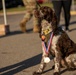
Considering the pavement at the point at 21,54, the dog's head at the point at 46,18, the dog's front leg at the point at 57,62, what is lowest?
the pavement at the point at 21,54

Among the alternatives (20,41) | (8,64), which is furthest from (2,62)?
(20,41)

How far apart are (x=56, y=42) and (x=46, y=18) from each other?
1.87ft

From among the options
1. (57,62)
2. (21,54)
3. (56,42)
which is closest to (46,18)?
(56,42)

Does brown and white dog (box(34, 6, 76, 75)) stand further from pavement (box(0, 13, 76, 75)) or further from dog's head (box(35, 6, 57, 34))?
Answer: pavement (box(0, 13, 76, 75))

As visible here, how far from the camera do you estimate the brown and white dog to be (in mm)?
6273

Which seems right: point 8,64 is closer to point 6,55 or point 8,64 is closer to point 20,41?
point 6,55

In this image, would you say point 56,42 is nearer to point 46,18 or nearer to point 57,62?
point 57,62

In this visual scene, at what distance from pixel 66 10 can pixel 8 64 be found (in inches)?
208

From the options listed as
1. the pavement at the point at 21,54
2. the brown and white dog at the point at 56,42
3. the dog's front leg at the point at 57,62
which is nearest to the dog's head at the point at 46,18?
the brown and white dog at the point at 56,42

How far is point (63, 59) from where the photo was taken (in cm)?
686

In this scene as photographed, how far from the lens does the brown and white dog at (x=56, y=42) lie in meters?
6.27

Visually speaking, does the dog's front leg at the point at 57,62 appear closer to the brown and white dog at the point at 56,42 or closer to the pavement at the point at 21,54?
the brown and white dog at the point at 56,42

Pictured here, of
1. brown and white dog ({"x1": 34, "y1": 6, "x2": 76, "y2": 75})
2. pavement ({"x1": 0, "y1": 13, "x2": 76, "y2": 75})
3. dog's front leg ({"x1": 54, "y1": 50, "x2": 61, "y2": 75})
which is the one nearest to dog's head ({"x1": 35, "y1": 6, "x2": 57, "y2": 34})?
brown and white dog ({"x1": 34, "y1": 6, "x2": 76, "y2": 75})

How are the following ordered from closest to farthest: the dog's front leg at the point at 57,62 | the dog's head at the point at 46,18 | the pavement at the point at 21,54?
the dog's head at the point at 46,18 < the dog's front leg at the point at 57,62 < the pavement at the point at 21,54
